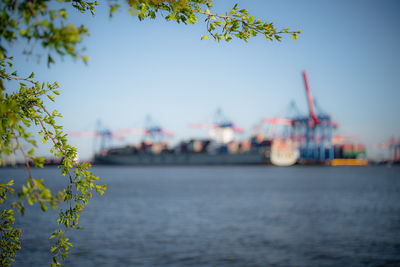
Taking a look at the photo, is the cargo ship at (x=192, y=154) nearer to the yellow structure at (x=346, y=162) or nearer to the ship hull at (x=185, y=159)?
the ship hull at (x=185, y=159)

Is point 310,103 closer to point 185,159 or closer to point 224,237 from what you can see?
point 185,159

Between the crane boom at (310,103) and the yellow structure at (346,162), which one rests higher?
the crane boom at (310,103)

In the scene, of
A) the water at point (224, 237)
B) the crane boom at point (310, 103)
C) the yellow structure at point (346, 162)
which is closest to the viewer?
the water at point (224, 237)

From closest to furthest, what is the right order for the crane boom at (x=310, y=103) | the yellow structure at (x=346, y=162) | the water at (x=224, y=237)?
the water at (x=224, y=237)
the crane boom at (x=310, y=103)
the yellow structure at (x=346, y=162)

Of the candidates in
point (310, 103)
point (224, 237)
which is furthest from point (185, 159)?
point (224, 237)

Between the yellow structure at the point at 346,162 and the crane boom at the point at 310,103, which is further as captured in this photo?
the yellow structure at the point at 346,162

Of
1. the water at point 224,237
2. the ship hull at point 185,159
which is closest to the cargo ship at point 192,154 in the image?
the ship hull at point 185,159

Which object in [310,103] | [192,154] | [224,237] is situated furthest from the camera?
[192,154]

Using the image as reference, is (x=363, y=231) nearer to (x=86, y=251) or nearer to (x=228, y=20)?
(x=86, y=251)

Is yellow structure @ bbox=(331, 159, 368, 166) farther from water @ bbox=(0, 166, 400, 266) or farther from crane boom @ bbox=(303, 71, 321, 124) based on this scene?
water @ bbox=(0, 166, 400, 266)

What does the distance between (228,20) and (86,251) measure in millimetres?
16204

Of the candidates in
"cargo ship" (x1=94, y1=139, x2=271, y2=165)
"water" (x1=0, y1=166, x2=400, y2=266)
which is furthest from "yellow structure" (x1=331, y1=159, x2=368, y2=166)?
"water" (x1=0, y1=166, x2=400, y2=266)

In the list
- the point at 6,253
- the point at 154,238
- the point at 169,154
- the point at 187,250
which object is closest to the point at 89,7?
the point at 6,253

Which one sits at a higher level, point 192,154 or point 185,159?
point 192,154
